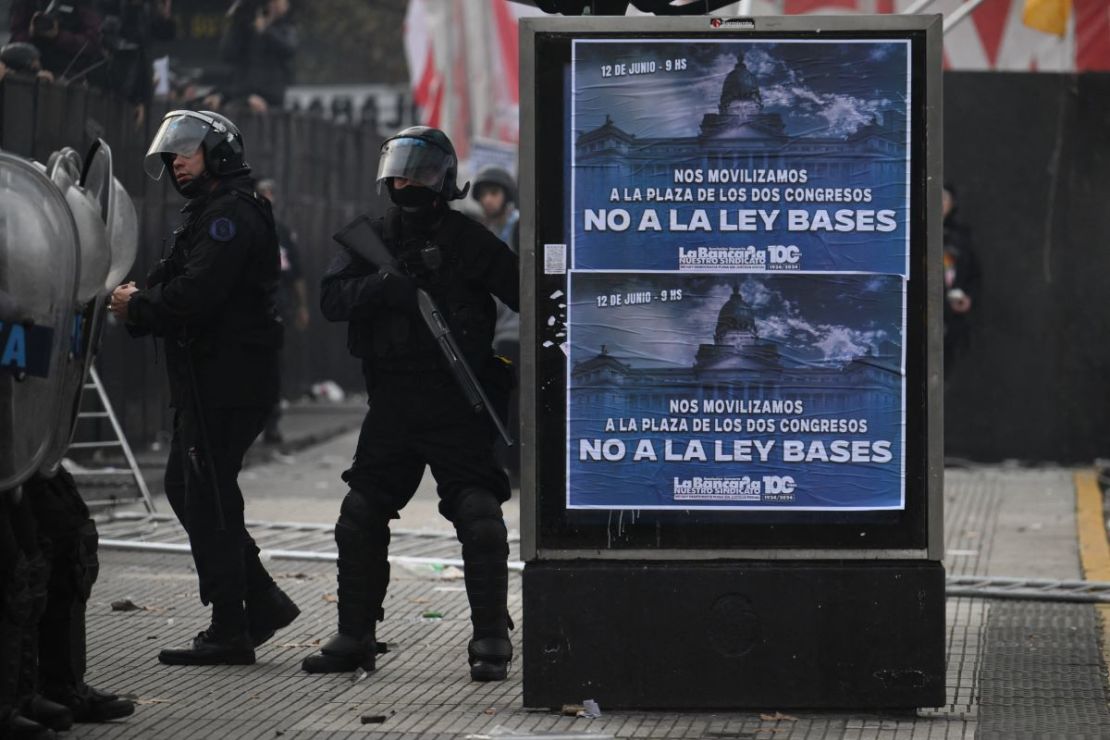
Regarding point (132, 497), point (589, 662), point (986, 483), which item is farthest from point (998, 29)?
point (589, 662)

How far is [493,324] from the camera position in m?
7.03

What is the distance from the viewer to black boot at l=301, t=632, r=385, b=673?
22.7 ft

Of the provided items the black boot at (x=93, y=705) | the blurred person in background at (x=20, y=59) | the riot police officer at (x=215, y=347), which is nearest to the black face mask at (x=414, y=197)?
the riot police officer at (x=215, y=347)

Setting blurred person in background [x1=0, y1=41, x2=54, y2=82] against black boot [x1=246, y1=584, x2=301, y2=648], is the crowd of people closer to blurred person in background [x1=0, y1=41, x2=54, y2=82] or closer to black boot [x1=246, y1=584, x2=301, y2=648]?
blurred person in background [x1=0, y1=41, x2=54, y2=82]

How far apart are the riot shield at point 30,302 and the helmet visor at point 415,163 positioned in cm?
154

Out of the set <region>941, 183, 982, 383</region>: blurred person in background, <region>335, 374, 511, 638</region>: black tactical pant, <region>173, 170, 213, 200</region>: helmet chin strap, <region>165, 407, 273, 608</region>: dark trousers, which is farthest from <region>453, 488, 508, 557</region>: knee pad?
<region>941, 183, 982, 383</region>: blurred person in background

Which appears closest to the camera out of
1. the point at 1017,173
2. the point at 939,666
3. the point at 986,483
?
the point at 939,666

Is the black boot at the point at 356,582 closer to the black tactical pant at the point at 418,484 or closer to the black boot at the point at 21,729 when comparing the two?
the black tactical pant at the point at 418,484

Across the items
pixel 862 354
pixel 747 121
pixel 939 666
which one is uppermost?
pixel 747 121

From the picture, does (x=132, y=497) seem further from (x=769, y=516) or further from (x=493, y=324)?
(x=769, y=516)

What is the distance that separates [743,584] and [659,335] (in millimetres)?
800

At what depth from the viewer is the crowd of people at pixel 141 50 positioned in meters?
11.6

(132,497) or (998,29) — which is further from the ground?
(998,29)

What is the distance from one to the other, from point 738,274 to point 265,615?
231 cm
